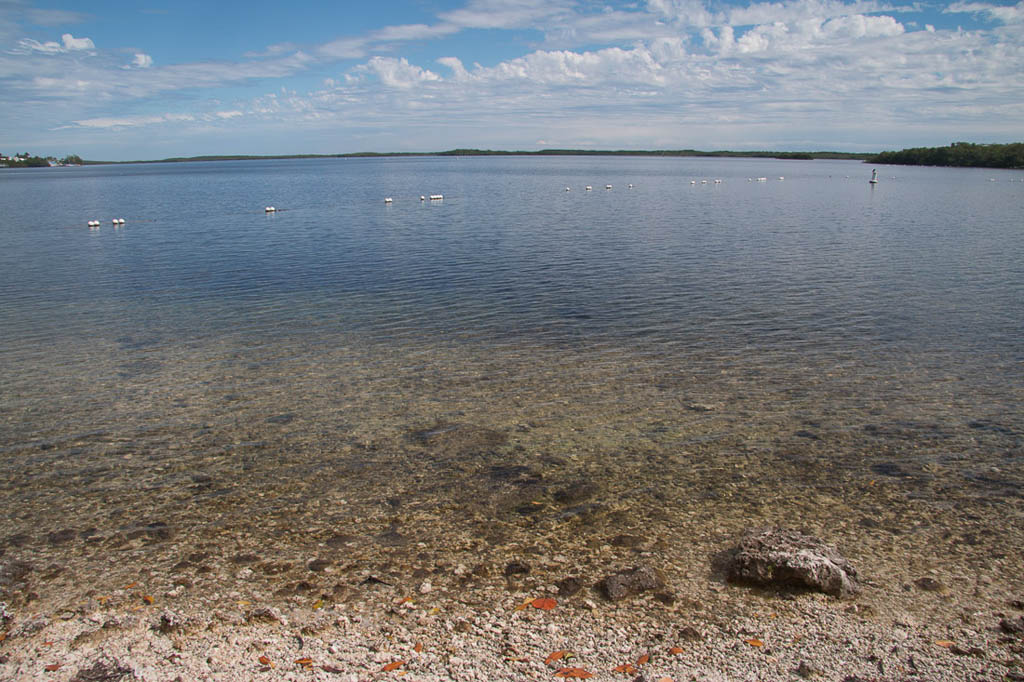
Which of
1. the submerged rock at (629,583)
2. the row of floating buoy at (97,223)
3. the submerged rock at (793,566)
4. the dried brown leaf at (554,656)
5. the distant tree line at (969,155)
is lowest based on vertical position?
the dried brown leaf at (554,656)

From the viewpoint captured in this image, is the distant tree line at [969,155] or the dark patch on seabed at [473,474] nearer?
the dark patch on seabed at [473,474]

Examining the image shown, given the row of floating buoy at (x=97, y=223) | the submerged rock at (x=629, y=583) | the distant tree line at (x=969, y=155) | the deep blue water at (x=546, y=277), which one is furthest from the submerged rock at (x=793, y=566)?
the distant tree line at (x=969, y=155)

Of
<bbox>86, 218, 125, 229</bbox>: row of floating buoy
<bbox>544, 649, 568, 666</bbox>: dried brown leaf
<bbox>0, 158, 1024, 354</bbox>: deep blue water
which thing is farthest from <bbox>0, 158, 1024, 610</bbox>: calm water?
<bbox>86, 218, 125, 229</bbox>: row of floating buoy

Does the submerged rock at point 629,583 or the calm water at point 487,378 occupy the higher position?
the calm water at point 487,378

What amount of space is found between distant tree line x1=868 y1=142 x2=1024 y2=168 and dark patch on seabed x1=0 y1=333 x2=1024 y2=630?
185m

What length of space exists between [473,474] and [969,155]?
20854 centimetres

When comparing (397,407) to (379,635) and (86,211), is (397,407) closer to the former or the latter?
(379,635)

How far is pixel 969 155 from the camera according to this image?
172000mm

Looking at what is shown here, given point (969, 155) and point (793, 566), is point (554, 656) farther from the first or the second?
point (969, 155)

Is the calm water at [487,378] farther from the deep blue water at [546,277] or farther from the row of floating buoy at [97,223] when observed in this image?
the row of floating buoy at [97,223]

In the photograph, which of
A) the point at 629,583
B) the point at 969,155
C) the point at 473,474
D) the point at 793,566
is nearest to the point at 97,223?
the point at 473,474

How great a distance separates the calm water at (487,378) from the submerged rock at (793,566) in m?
1.66

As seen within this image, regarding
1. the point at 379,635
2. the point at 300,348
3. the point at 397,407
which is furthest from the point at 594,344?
the point at 379,635

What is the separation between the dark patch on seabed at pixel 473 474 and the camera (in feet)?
26.6
